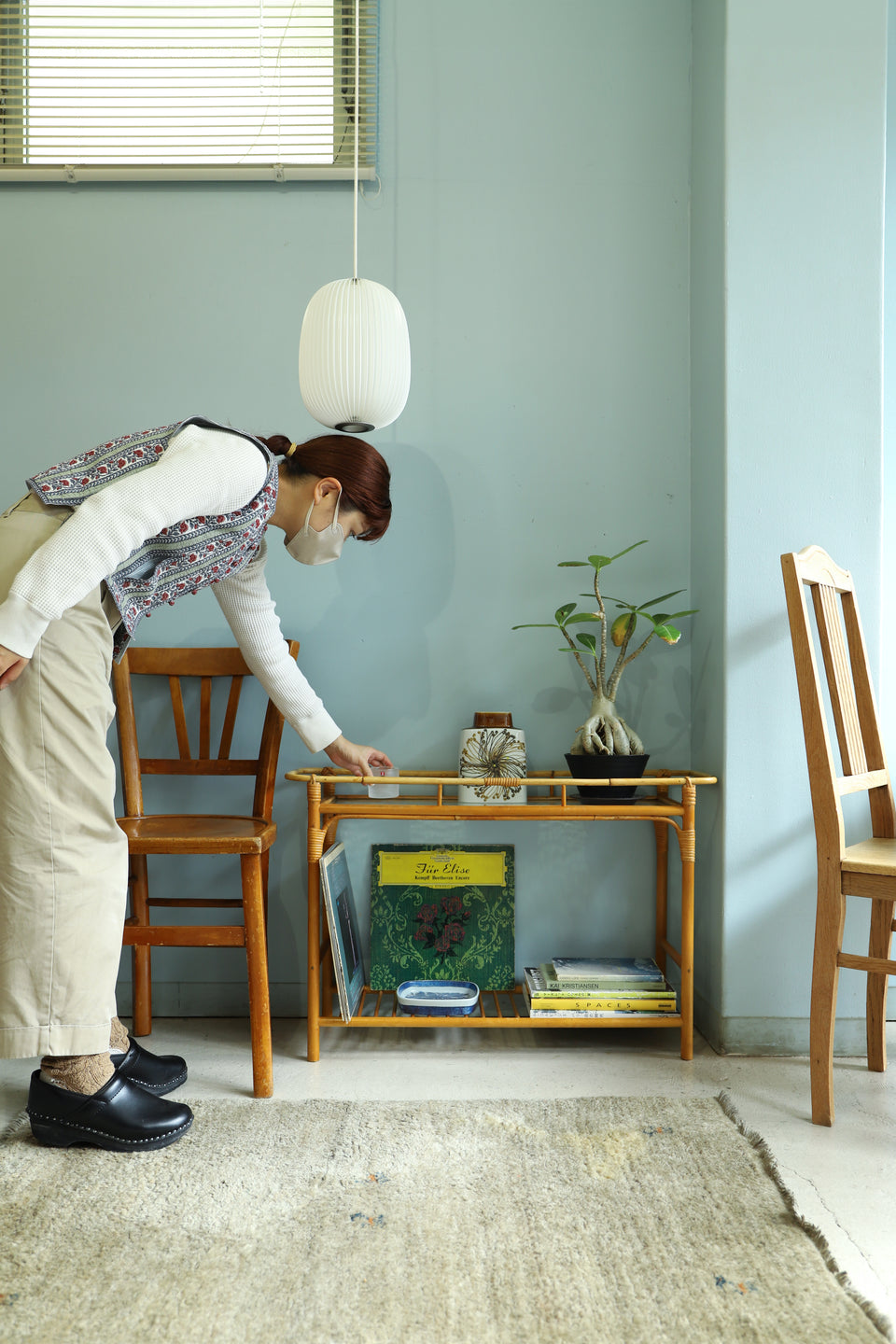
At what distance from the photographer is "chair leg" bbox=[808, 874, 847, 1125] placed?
1476mm

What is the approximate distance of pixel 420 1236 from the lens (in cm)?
115

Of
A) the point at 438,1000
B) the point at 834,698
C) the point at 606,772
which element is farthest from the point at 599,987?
the point at 834,698

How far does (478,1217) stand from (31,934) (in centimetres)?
75

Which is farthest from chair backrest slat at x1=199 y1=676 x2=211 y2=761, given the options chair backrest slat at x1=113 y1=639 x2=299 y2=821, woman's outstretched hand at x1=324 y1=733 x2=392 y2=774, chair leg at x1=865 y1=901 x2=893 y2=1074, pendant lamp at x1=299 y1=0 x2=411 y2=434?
chair leg at x1=865 y1=901 x2=893 y2=1074

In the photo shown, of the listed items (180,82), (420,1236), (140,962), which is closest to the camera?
(420,1236)

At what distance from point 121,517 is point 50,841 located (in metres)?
0.50

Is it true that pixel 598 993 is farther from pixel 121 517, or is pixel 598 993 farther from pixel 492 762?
pixel 121 517

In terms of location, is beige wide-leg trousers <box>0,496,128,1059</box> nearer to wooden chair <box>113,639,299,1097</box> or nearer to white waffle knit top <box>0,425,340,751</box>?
white waffle knit top <box>0,425,340,751</box>

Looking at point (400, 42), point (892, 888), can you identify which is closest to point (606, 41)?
point (400, 42)

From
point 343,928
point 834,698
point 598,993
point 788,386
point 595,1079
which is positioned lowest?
point 595,1079

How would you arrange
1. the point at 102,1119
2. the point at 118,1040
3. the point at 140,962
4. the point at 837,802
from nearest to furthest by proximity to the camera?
the point at 102,1119
the point at 837,802
the point at 118,1040
the point at 140,962

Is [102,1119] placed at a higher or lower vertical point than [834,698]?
lower

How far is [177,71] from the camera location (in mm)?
2172

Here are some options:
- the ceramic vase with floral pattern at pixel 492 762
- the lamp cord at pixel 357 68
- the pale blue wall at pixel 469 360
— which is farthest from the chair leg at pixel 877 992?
the lamp cord at pixel 357 68
